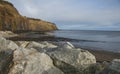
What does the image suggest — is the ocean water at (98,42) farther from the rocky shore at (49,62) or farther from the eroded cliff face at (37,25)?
the eroded cliff face at (37,25)

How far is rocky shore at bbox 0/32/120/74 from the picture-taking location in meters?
10.4

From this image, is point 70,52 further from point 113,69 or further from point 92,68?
point 113,69

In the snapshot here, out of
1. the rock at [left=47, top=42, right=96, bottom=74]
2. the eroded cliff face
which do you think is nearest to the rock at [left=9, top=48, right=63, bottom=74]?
the rock at [left=47, top=42, right=96, bottom=74]

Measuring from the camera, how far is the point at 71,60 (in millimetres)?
12125

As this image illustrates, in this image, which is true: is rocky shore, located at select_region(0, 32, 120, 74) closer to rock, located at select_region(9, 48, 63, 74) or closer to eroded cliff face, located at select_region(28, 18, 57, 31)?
Answer: rock, located at select_region(9, 48, 63, 74)

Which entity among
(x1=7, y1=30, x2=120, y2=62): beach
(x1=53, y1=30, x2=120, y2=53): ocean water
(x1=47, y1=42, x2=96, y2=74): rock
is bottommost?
(x1=53, y1=30, x2=120, y2=53): ocean water

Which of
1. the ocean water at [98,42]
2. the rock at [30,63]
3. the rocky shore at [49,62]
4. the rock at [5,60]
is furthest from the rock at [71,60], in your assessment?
the ocean water at [98,42]

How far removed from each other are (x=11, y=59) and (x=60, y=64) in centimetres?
236

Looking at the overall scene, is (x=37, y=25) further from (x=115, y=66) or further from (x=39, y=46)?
(x=115, y=66)

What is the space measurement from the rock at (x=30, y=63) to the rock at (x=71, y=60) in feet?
2.92

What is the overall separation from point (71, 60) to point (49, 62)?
1274mm

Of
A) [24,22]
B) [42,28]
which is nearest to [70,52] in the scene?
[24,22]

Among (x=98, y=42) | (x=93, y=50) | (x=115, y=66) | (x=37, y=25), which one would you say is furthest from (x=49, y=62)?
(x=37, y=25)

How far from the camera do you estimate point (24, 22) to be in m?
84.4
